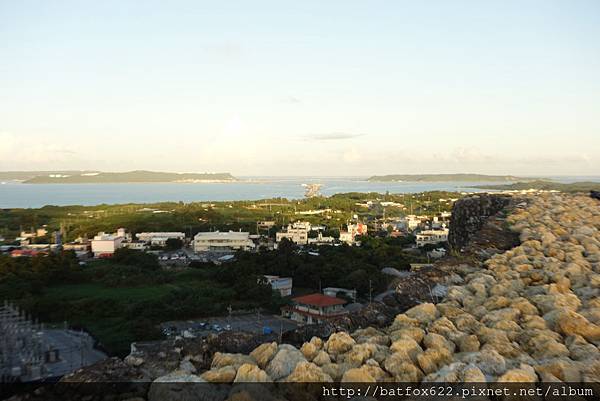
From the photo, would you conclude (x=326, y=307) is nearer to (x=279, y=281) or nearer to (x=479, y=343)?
(x=279, y=281)

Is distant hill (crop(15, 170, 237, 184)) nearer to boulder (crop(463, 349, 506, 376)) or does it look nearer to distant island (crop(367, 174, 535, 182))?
distant island (crop(367, 174, 535, 182))

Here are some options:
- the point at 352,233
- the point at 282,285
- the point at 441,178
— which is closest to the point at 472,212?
the point at 282,285

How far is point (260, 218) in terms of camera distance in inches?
1747

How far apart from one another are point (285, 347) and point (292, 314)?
12225 millimetres

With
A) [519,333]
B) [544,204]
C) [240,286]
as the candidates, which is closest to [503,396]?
[519,333]

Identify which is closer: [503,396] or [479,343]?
[503,396]

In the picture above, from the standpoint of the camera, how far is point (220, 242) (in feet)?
101

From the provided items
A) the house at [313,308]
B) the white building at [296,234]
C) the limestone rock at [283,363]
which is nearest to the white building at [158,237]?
the white building at [296,234]

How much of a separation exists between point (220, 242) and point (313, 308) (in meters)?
17.7

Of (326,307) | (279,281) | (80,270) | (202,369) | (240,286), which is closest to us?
(202,369)

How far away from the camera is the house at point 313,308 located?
44.4ft

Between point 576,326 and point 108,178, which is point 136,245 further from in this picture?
point 108,178

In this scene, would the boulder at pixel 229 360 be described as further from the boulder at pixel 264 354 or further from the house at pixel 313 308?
the house at pixel 313 308

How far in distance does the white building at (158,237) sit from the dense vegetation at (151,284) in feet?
25.6
